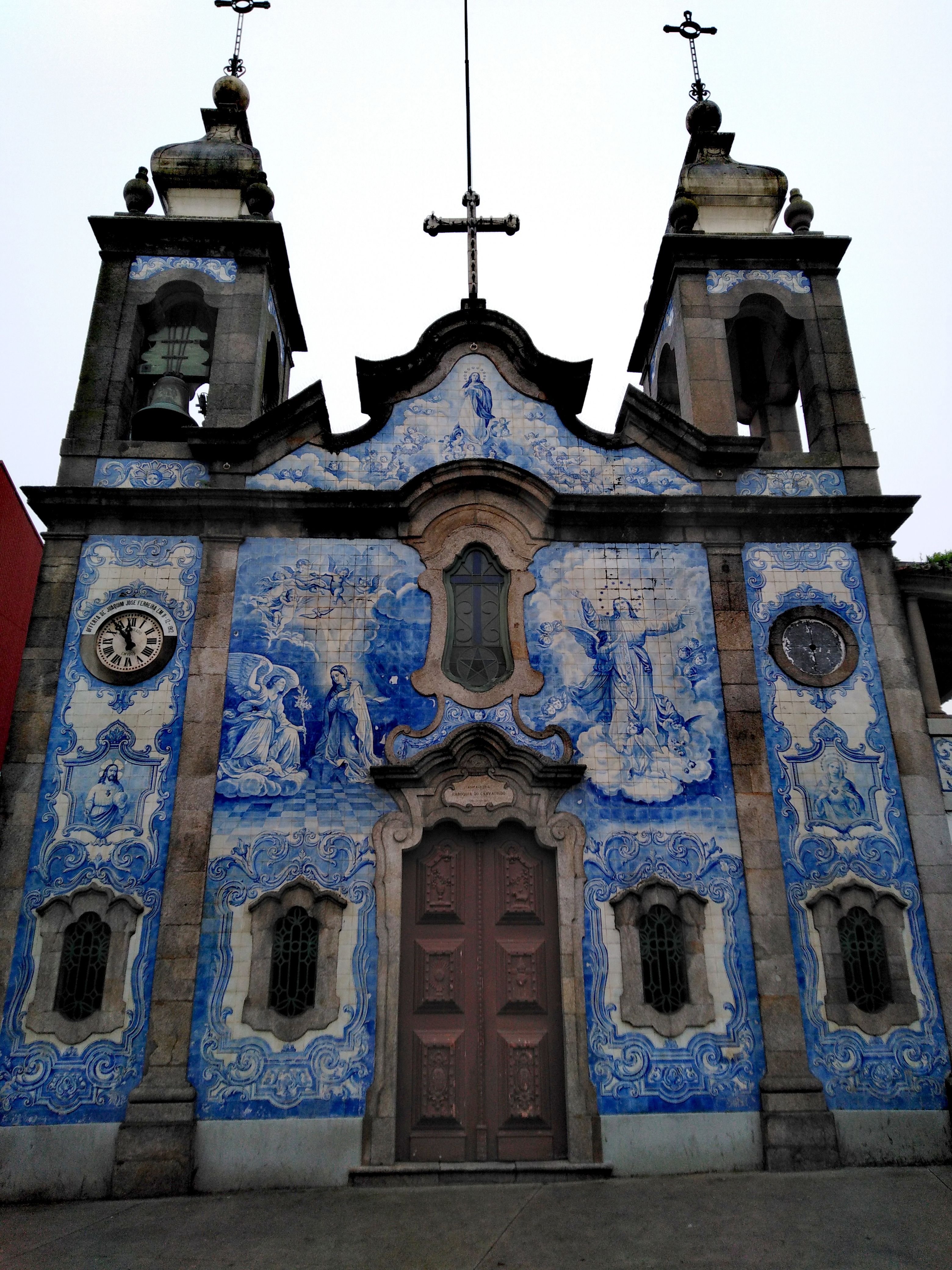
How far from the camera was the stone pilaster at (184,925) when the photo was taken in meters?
7.28

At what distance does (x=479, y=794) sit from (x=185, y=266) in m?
6.99

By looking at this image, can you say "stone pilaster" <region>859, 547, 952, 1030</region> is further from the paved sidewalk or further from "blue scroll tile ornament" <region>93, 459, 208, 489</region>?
"blue scroll tile ornament" <region>93, 459, 208, 489</region>

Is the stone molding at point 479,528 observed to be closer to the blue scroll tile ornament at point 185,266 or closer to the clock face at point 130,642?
the clock face at point 130,642

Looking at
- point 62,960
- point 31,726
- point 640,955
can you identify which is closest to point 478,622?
point 640,955

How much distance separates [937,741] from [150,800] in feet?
24.4

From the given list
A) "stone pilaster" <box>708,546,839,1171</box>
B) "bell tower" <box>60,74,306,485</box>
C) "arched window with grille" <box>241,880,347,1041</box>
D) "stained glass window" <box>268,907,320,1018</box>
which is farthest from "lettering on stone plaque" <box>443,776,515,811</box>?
"bell tower" <box>60,74,306,485</box>

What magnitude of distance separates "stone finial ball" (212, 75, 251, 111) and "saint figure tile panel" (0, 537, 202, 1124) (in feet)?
22.5

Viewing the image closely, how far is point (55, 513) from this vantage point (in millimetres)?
9289

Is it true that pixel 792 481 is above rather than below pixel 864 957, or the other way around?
above

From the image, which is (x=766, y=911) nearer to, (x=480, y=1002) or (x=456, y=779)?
(x=480, y=1002)

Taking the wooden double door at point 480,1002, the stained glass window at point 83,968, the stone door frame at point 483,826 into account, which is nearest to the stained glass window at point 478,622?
the stone door frame at point 483,826

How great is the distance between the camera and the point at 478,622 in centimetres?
916

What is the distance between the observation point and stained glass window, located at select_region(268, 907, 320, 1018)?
7848 millimetres

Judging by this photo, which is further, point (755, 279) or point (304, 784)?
point (755, 279)
